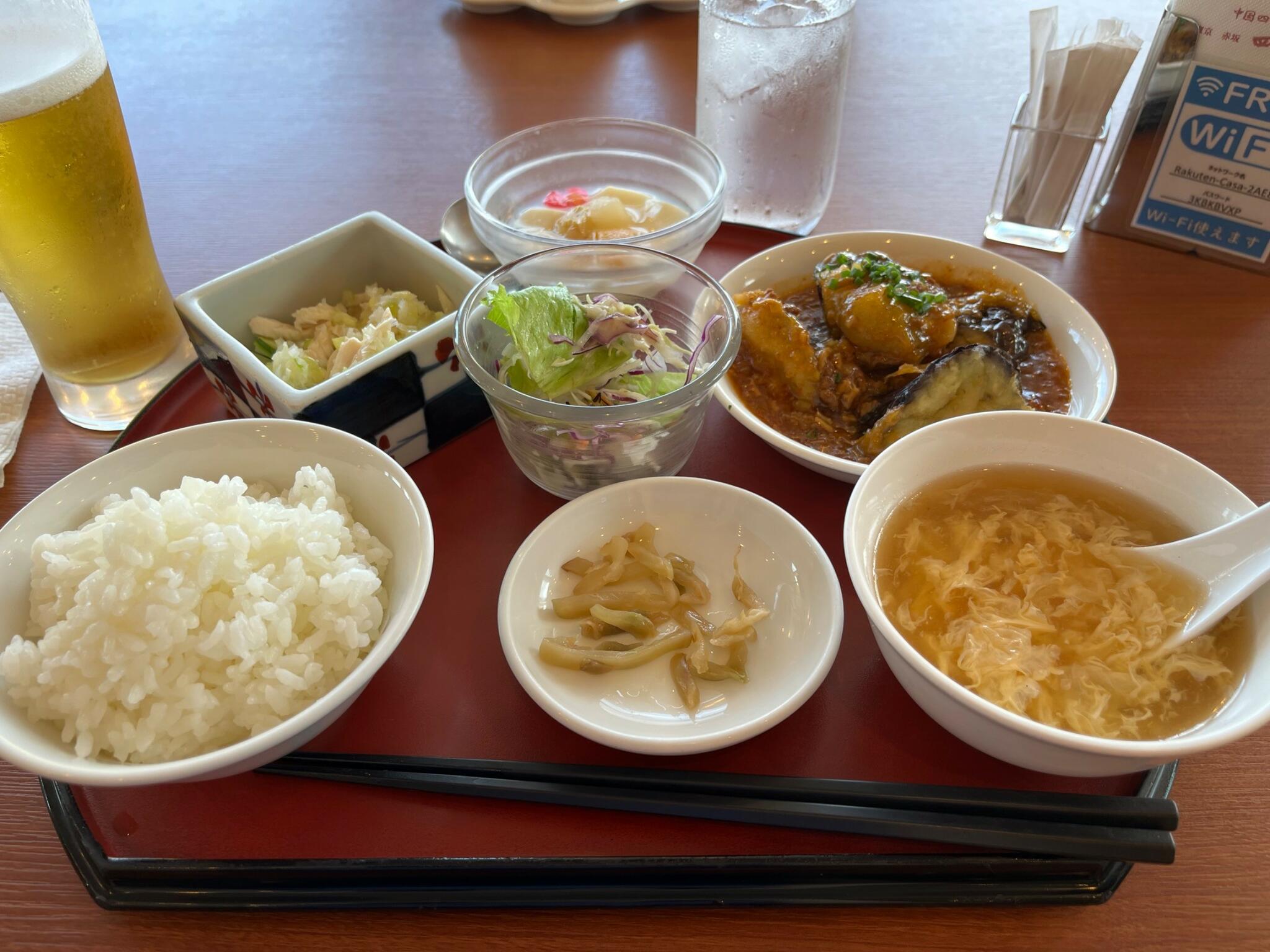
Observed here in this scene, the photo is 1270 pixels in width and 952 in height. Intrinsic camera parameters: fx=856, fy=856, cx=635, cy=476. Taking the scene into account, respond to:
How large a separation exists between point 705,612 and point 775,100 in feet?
4.00

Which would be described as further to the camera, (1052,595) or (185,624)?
(1052,595)

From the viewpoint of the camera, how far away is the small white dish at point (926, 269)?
4.85 ft

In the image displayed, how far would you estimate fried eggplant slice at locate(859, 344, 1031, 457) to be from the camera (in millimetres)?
1487

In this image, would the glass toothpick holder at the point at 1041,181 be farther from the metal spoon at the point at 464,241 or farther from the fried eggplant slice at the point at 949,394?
the metal spoon at the point at 464,241

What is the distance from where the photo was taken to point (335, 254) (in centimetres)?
170

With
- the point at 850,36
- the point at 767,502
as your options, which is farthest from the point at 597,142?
the point at 767,502

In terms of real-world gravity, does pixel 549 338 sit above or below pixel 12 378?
above

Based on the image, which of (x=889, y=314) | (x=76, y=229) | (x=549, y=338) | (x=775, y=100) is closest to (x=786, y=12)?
(x=775, y=100)

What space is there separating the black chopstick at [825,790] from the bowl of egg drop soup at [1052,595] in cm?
4

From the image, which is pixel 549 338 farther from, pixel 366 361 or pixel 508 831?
pixel 508 831

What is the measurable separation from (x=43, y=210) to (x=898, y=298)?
148 cm

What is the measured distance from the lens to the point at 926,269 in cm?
183

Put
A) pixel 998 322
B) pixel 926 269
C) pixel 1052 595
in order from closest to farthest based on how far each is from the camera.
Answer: pixel 1052 595
pixel 998 322
pixel 926 269

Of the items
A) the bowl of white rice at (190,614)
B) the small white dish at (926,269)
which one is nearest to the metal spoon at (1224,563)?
the small white dish at (926,269)
